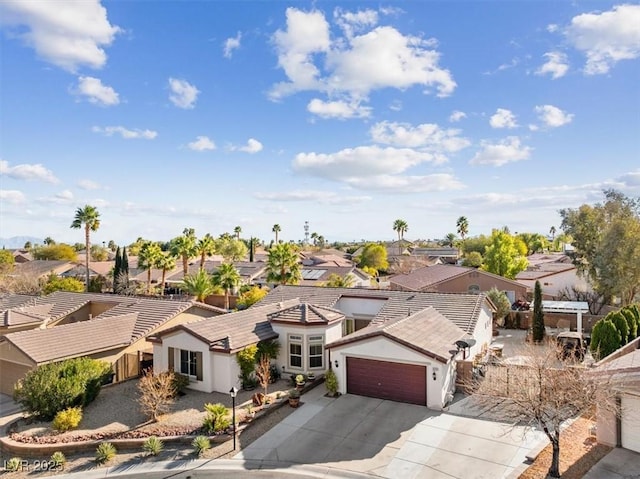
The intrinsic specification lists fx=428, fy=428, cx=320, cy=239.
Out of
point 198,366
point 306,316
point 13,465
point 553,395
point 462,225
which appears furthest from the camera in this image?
point 462,225

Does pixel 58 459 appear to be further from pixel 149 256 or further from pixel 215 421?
pixel 149 256

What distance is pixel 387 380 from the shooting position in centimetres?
2034

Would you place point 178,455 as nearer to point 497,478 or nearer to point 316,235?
point 497,478

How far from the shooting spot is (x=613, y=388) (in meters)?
14.0

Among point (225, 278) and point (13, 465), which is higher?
point (225, 278)

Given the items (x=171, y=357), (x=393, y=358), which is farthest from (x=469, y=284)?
(x=171, y=357)

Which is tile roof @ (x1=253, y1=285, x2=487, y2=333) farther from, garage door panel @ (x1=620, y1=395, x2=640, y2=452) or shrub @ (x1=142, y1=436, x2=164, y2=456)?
shrub @ (x1=142, y1=436, x2=164, y2=456)

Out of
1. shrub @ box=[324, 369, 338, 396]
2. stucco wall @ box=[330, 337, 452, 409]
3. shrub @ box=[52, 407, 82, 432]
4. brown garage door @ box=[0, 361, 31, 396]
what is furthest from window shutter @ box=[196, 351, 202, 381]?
brown garage door @ box=[0, 361, 31, 396]

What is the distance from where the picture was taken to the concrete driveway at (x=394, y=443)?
1421 cm

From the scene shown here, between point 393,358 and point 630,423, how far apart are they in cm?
902

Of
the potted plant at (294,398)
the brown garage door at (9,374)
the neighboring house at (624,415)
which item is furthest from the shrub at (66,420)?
the neighboring house at (624,415)

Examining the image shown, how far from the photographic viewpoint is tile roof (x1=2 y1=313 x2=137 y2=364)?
22.1 meters

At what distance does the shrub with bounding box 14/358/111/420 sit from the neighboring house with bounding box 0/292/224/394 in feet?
5.49

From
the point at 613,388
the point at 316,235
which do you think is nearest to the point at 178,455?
the point at 613,388
